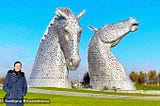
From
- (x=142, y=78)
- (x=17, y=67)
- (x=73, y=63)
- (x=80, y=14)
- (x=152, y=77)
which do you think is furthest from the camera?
(x=152, y=77)

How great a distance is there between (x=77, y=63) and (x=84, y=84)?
14.7m

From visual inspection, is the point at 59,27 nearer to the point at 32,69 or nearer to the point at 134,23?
the point at 32,69

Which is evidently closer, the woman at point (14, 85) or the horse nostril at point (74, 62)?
the woman at point (14, 85)

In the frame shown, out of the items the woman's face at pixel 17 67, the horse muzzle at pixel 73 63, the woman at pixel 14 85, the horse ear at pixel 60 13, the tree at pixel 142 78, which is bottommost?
the woman at pixel 14 85

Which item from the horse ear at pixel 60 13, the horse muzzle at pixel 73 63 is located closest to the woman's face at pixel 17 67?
the horse muzzle at pixel 73 63

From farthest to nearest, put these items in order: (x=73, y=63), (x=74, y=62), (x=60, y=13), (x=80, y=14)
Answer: (x=80, y=14) < (x=60, y=13) < (x=73, y=63) < (x=74, y=62)

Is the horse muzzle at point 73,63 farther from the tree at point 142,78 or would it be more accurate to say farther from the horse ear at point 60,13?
the tree at point 142,78

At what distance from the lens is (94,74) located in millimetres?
37000

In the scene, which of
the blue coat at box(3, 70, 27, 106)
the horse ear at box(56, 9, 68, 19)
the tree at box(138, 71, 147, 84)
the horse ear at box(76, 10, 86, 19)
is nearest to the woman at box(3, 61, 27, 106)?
the blue coat at box(3, 70, 27, 106)

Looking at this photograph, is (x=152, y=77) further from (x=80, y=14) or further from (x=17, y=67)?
(x=17, y=67)

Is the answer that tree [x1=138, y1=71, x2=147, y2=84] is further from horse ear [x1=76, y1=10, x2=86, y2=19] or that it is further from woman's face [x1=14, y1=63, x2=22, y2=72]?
woman's face [x1=14, y1=63, x2=22, y2=72]

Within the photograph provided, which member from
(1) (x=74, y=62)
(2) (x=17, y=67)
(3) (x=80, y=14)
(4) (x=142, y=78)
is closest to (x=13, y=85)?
(2) (x=17, y=67)

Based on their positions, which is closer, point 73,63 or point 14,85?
point 14,85

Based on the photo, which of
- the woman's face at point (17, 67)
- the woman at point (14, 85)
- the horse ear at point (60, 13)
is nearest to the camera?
the woman's face at point (17, 67)
